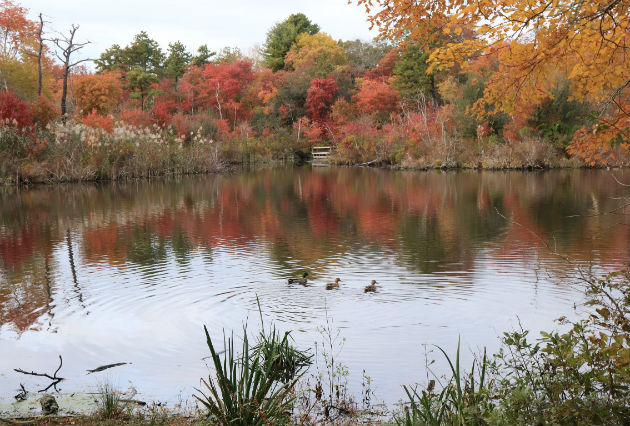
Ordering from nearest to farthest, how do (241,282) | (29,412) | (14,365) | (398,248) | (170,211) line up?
(29,412), (14,365), (241,282), (398,248), (170,211)

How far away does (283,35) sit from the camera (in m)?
58.0

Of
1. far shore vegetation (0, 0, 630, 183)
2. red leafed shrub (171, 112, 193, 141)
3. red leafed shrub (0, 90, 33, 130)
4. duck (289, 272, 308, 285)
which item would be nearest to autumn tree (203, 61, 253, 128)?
far shore vegetation (0, 0, 630, 183)

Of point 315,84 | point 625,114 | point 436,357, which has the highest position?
point 315,84

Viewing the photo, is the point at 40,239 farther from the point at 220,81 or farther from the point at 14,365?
the point at 220,81

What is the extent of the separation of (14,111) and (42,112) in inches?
71.2

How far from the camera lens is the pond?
625cm

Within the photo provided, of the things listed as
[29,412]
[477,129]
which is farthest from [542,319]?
[477,129]

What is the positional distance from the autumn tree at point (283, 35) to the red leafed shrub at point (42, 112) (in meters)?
29.9

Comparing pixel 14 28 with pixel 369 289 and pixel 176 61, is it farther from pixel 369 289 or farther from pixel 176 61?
pixel 369 289

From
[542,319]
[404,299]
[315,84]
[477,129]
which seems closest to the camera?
[542,319]

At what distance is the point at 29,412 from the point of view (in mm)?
4688

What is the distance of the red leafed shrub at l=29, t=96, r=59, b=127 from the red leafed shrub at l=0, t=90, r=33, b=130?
52.9 inches

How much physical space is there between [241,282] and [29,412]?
15.0 feet

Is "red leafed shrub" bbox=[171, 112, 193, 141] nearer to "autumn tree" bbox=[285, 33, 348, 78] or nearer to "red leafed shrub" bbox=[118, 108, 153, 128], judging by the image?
"red leafed shrub" bbox=[118, 108, 153, 128]
